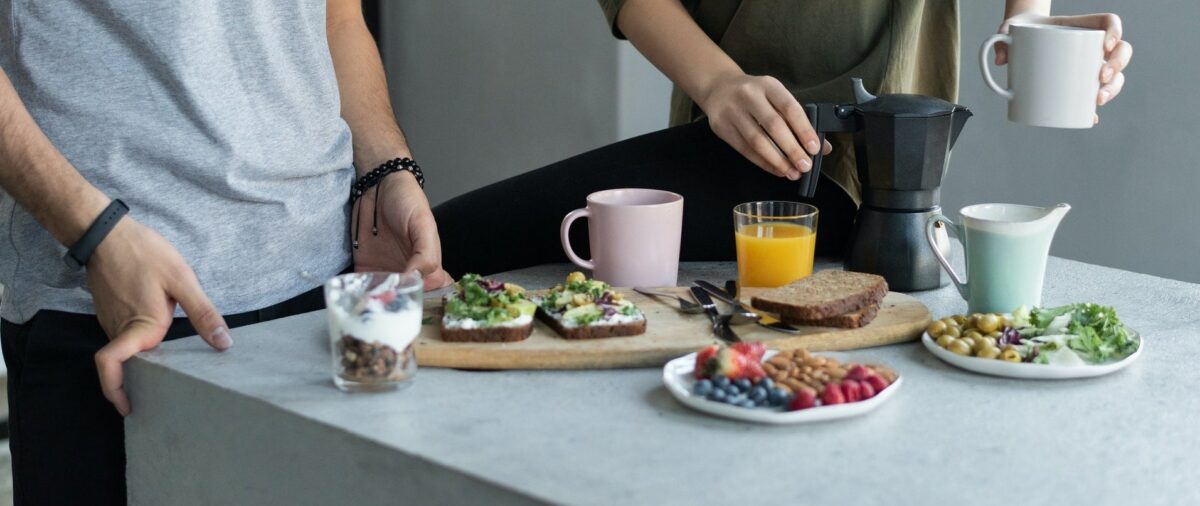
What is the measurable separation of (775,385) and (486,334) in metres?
0.29

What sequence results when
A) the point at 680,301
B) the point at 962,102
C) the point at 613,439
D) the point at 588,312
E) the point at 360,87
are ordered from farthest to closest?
the point at 962,102, the point at 360,87, the point at 680,301, the point at 588,312, the point at 613,439

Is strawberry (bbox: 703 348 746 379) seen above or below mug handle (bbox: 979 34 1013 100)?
below

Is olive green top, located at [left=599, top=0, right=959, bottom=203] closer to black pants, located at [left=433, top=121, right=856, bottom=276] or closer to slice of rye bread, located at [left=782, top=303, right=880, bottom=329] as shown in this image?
black pants, located at [left=433, top=121, right=856, bottom=276]

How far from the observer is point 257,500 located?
100 cm

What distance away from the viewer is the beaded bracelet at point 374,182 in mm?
1445

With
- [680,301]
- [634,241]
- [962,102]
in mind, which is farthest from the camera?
[962,102]

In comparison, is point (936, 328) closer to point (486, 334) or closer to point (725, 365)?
point (725, 365)

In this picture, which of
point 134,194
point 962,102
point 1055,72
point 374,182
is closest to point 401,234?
point 374,182

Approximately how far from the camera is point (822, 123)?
52.0 inches

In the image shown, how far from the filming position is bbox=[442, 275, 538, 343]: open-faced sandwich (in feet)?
3.58

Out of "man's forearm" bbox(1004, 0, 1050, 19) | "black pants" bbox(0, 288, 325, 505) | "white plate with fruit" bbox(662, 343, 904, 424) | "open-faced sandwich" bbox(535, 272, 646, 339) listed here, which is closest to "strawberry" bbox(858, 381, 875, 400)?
"white plate with fruit" bbox(662, 343, 904, 424)

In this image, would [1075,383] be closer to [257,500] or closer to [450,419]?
[450,419]

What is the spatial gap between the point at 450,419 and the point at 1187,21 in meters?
2.05

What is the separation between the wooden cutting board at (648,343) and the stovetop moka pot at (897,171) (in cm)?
13
